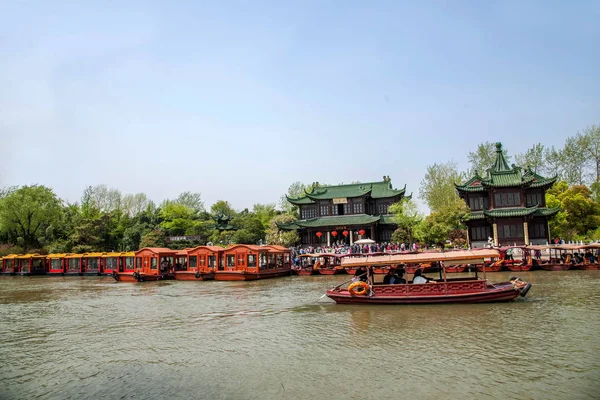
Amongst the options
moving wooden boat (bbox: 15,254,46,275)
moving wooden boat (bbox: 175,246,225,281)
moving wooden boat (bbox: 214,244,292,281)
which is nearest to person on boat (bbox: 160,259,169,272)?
moving wooden boat (bbox: 175,246,225,281)

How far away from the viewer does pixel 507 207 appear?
38.8 meters

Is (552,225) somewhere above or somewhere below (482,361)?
above

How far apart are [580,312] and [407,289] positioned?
5310 mm

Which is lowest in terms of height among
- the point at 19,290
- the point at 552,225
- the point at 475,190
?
the point at 19,290

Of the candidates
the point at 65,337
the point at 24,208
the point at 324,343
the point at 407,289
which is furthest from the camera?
the point at 24,208

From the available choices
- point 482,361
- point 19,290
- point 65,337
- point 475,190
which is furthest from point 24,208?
point 482,361

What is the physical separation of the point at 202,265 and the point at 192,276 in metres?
1.03

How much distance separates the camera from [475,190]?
40062 millimetres

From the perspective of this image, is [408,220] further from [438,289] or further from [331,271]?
[438,289]

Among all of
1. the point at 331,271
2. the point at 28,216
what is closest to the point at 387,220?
the point at 331,271

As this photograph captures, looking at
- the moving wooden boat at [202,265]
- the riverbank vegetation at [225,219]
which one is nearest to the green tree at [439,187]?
the riverbank vegetation at [225,219]

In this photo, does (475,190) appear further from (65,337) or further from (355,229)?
(65,337)

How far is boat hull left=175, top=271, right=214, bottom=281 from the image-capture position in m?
30.0

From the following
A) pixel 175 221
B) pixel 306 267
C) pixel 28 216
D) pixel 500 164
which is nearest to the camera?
pixel 306 267
